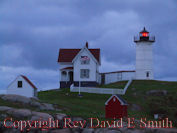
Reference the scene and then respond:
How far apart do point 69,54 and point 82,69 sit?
490cm

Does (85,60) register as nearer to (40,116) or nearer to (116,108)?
(116,108)

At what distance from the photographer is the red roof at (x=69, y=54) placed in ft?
193

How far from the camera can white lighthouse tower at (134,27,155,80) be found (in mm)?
63094

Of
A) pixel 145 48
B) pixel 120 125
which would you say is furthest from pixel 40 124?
pixel 145 48

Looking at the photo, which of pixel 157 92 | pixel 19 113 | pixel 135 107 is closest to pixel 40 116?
pixel 19 113

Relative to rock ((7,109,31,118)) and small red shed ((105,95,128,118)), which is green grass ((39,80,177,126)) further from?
rock ((7,109,31,118))

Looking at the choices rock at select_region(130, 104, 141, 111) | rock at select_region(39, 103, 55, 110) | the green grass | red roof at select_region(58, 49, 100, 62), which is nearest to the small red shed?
the green grass

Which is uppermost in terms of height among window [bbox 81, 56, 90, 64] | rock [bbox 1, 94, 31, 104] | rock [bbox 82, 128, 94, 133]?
window [bbox 81, 56, 90, 64]

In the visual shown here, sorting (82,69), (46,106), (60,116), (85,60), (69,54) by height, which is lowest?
(60,116)

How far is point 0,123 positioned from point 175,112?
17964 millimetres

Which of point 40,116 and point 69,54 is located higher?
point 69,54

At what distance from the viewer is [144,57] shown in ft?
207

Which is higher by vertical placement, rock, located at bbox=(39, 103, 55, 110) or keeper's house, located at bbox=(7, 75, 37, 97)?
keeper's house, located at bbox=(7, 75, 37, 97)

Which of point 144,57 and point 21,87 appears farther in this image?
point 144,57
